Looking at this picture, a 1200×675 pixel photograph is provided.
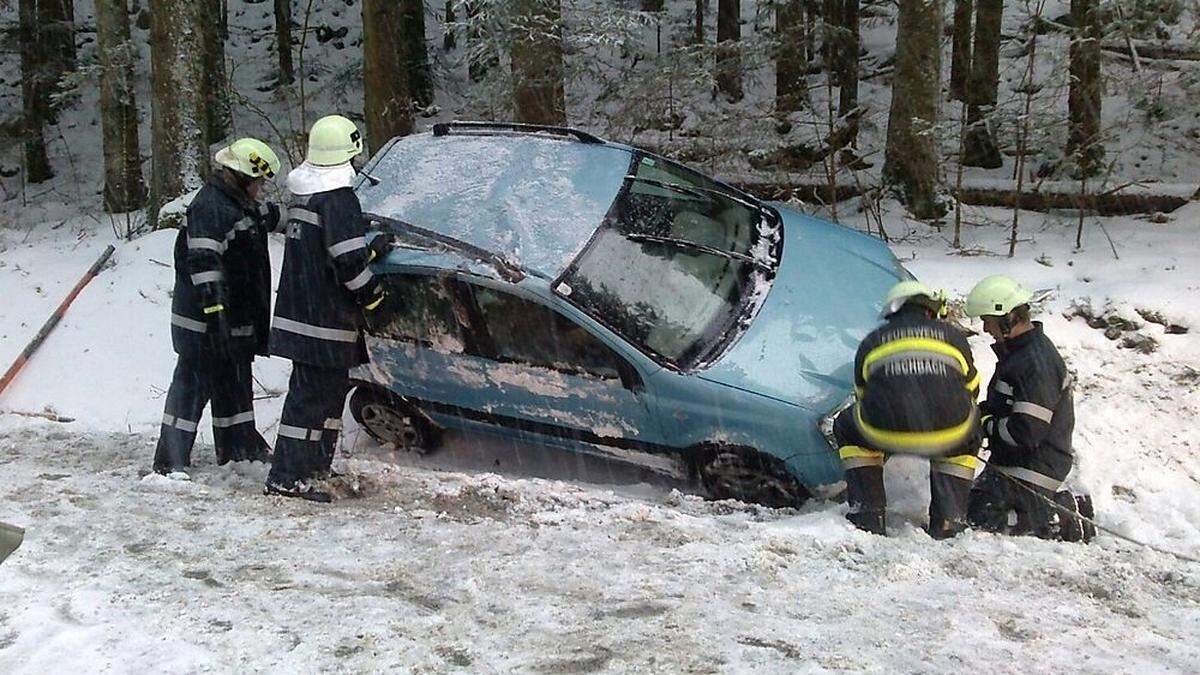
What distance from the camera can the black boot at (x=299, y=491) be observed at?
518cm

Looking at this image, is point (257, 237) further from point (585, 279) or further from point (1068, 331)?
point (1068, 331)

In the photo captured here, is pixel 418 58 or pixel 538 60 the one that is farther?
pixel 418 58

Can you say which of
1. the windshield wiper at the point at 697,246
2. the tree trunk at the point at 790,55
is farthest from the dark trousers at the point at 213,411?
the tree trunk at the point at 790,55

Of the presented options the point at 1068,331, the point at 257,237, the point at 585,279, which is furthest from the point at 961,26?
the point at 257,237

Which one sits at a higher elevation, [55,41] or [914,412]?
[55,41]

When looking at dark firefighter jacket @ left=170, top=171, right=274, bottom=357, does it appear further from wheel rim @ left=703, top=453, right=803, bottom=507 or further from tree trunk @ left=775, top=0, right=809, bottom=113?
tree trunk @ left=775, top=0, right=809, bottom=113

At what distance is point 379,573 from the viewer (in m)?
3.99

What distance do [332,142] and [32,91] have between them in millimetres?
16064

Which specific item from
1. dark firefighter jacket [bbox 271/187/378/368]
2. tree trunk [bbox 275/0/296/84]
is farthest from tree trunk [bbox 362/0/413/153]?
tree trunk [bbox 275/0/296/84]

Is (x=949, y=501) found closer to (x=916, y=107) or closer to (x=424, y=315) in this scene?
(x=424, y=315)

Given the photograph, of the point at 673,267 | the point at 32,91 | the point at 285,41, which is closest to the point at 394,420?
the point at 673,267

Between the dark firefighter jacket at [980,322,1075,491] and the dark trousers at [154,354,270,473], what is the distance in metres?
4.27

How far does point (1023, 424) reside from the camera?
4.70 m

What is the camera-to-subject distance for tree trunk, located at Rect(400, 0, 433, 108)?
599 inches
